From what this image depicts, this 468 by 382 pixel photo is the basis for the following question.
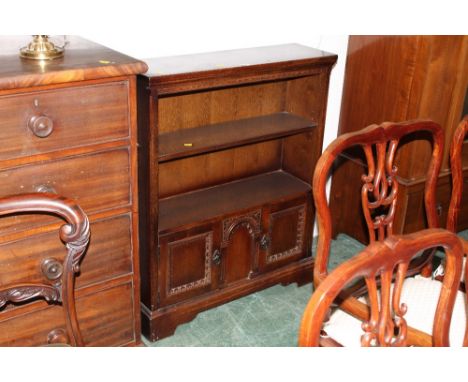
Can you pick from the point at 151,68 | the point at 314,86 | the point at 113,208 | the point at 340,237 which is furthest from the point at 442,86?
the point at 113,208

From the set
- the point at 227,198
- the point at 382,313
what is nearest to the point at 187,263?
the point at 227,198

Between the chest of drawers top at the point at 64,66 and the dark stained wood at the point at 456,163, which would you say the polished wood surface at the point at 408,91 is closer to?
the dark stained wood at the point at 456,163

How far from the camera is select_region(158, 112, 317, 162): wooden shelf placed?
7.69 ft

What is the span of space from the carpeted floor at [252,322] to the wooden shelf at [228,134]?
0.76 metres

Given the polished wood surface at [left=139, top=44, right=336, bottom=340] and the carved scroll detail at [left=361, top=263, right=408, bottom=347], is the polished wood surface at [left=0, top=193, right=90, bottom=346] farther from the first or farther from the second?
the polished wood surface at [left=139, top=44, right=336, bottom=340]

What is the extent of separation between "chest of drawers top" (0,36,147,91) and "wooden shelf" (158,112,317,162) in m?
0.45

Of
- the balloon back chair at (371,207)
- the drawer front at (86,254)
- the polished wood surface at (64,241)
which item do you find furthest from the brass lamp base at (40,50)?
the balloon back chair at (371,207)

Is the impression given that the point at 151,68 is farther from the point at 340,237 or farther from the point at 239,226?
the point at 340,237

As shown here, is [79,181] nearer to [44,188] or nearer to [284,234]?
[44,188]

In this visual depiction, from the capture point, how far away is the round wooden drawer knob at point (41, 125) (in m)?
1.75

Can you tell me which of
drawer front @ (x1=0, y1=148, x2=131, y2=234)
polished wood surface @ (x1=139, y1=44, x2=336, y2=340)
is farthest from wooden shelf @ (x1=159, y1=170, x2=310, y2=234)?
drawer front @ (x1=0, y1=148, x2=131, y2=234)

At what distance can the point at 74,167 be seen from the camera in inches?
75.1

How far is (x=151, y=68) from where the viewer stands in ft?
7.20

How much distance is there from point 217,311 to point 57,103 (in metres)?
1.29
